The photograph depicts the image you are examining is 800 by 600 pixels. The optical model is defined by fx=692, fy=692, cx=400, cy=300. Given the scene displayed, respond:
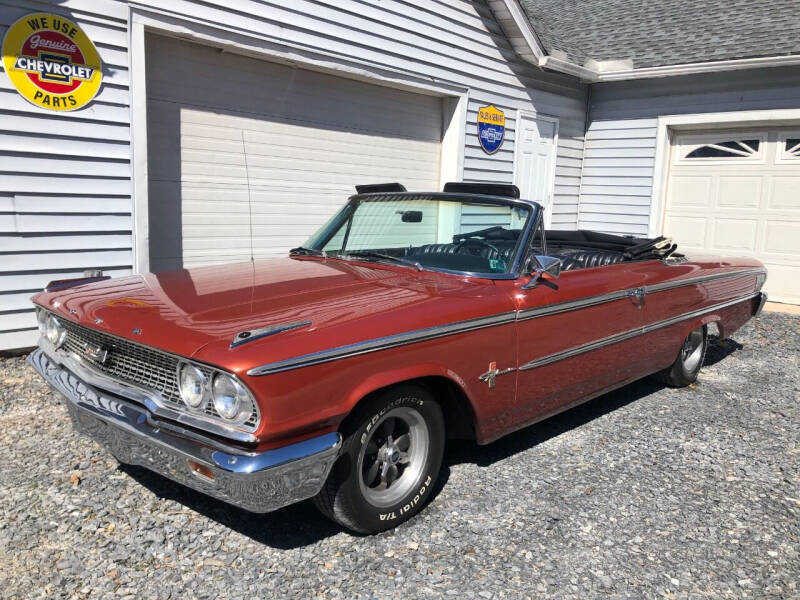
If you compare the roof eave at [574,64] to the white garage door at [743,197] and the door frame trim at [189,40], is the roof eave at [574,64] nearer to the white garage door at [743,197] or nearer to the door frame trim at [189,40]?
the white garage door at [743,197]

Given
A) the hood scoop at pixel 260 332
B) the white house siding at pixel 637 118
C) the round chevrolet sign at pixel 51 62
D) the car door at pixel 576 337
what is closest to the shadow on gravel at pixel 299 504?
the car door at pixel 576 337

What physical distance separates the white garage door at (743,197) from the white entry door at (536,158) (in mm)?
1803

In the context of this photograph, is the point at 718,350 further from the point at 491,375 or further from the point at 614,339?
the point at 491,375

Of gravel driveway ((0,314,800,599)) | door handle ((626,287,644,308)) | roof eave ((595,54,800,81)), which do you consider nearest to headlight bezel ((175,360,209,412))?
gravel driveway ((0,314,800,599))

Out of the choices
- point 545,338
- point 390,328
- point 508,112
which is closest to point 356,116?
point 508,112

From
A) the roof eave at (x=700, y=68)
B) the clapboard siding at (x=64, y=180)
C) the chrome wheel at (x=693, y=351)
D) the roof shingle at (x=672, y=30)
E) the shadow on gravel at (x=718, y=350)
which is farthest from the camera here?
the roof shingle at (x=672, y=30)

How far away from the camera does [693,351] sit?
18.1 ft

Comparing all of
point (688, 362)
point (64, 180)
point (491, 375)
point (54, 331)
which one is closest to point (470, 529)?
point (491, 375)

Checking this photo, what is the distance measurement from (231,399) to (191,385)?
0.61 ft

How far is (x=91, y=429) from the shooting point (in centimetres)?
297

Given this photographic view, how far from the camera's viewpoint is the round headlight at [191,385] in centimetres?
255

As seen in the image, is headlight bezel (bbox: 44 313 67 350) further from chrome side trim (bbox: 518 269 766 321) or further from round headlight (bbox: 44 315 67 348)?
chrome side trim (bbox: 518 269 766 321)

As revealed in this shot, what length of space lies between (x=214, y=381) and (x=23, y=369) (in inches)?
134

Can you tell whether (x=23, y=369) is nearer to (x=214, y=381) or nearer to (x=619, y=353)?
(x=214, y=381)
